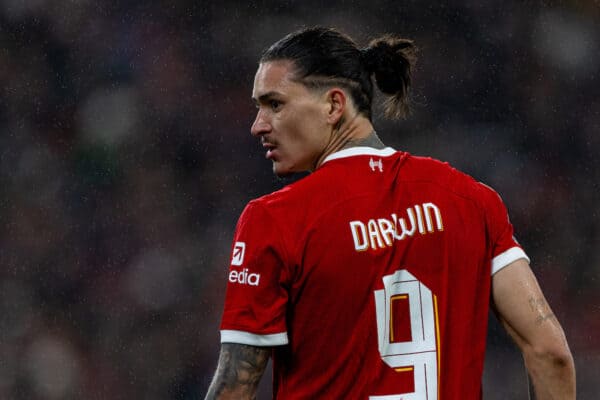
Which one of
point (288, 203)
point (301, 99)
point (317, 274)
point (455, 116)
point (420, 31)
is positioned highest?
point (420, 31)

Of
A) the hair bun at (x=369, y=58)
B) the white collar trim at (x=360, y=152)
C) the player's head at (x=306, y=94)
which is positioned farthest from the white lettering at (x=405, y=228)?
the hair bun at (x=369, y=58)

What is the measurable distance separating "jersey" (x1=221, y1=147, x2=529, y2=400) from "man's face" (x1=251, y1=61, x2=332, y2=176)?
129 mm

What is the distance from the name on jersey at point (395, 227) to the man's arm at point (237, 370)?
30 cm

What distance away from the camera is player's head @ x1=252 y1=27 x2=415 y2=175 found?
2.05m

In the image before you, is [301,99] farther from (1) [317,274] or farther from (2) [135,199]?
(2) [135,199]

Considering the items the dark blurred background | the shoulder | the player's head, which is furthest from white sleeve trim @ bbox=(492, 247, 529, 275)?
the dark blurred background

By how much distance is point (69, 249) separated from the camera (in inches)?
258

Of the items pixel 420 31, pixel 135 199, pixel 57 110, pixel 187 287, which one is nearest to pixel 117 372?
pixel 187 287

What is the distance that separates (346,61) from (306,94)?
0.13 m

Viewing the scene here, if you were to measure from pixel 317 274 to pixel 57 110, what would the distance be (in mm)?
5414

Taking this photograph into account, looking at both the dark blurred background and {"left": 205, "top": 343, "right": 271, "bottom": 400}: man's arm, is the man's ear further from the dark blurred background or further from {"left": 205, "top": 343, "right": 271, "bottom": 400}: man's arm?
the dark blurred background

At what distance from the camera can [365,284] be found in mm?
1848

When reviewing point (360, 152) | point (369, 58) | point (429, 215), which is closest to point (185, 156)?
point (369, 58)

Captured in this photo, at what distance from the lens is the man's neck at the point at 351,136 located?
80.7 inches
